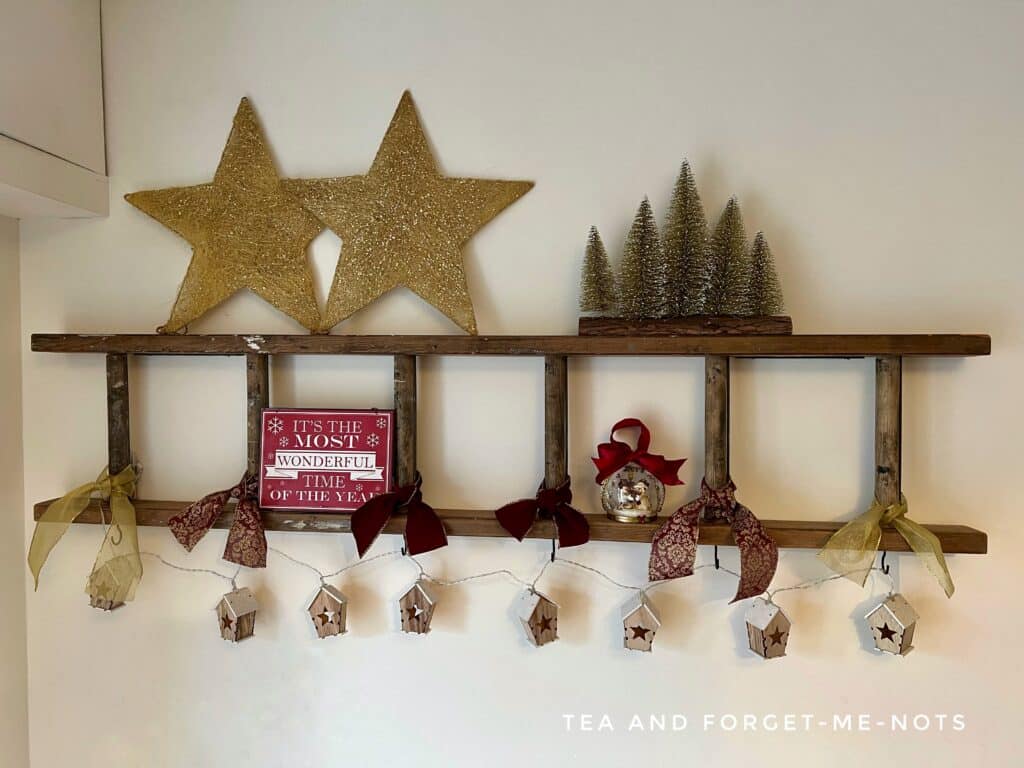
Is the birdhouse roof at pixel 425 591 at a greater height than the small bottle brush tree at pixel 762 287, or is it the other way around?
the small bottle brush tree at pixel 762 287

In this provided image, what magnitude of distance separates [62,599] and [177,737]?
1.01 feet

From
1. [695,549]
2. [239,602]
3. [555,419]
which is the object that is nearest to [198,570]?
→ [239,602]

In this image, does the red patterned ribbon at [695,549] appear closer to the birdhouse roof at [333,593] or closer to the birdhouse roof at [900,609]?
the birdhouse roof at [900,609]

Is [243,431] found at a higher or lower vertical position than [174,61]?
lower

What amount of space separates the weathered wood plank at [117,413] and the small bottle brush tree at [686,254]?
0.88 metres

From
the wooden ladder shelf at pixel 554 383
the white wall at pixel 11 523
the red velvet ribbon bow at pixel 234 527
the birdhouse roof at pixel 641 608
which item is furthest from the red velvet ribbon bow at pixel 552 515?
the white wall at pixel 11 523

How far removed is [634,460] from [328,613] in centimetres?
53

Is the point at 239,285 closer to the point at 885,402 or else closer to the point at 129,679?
the point at 129,679

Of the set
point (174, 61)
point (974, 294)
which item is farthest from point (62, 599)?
point (974, 294)

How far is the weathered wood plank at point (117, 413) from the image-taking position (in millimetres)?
1096

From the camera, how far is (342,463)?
1049 mm

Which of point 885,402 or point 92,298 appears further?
point 92,298

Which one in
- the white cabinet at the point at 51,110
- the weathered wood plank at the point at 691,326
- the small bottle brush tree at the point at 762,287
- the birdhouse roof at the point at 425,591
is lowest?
the birdhouse roof at the point at 425,591

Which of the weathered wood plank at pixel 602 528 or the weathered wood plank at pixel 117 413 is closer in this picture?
the weathered wood plank at pixel 602 528
